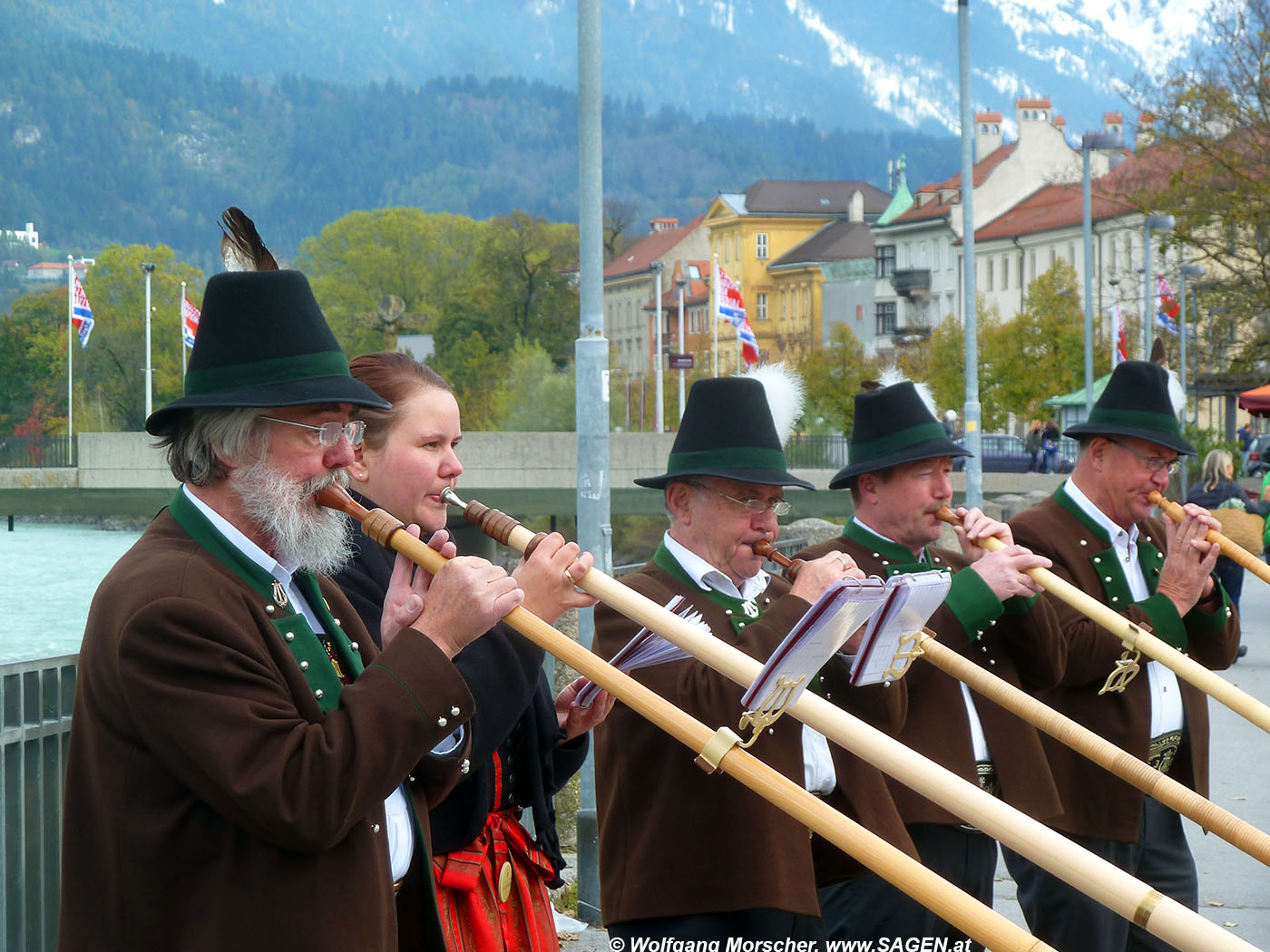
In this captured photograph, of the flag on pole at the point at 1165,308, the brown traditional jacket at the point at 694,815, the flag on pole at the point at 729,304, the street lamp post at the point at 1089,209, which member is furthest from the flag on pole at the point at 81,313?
the brown traditional jacket at the point at 694,815

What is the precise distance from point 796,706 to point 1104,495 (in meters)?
2.59

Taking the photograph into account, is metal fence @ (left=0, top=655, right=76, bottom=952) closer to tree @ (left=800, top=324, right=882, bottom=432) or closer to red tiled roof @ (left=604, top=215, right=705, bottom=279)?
tree @ (left=800, top=324, right=882, bottom=432)

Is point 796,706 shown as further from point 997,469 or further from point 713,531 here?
point 997,469

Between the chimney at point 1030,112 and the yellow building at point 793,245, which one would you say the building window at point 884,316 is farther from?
the chimney at point 1030,112

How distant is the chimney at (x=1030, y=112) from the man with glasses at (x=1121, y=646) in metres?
90.8

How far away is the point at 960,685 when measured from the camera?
4852mm

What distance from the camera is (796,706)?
10.4ft

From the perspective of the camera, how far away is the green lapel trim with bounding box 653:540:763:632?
4.34 meters

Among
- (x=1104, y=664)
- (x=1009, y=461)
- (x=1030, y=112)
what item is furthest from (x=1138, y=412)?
(x=1030, y=112)

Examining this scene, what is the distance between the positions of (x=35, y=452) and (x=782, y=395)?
4103 cm

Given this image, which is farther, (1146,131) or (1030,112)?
(1030,112)

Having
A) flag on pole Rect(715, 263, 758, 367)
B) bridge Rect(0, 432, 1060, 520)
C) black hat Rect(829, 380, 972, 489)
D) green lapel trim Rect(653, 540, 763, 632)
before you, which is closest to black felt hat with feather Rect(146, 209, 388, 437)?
green lapel trim Rect(653, 540, 763, 632)

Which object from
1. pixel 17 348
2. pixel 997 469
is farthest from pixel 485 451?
pixel 17 348

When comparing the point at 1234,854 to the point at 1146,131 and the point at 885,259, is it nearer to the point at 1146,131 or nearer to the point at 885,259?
the point at 1146,131
